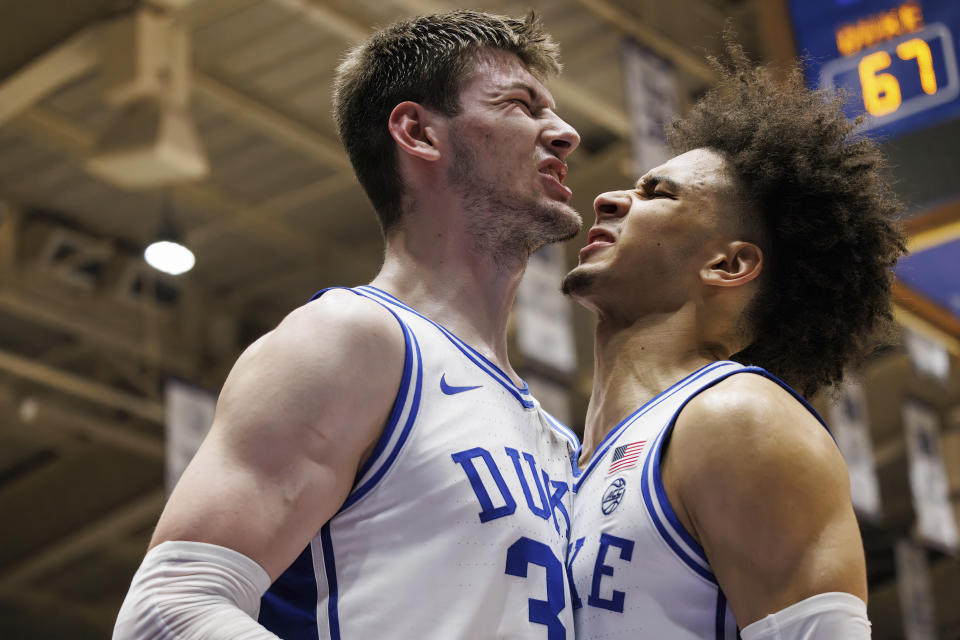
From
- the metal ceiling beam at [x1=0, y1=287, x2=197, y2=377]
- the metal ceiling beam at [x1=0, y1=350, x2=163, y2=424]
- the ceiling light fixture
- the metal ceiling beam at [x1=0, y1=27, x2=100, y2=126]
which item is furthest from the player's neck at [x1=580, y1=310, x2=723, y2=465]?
the metal ceiling beam at [x1=0, y1=350, x2=163, y2=424]

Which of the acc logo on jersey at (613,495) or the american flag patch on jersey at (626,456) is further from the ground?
the american flag patch on jersey at (626,456)

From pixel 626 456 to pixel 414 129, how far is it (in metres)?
0.84

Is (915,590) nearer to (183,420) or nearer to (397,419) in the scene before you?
(183,420)

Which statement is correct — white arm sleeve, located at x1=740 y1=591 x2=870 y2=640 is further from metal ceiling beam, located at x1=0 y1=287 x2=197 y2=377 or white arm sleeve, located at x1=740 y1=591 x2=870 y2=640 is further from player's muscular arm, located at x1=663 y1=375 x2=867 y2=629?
metal ceiling beam, located at x1=0 y1=287 x2=197 y2=377

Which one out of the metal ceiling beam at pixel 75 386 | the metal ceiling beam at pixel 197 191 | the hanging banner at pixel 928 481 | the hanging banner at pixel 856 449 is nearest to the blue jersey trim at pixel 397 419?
the metal ceiling beam at pixel 197 191

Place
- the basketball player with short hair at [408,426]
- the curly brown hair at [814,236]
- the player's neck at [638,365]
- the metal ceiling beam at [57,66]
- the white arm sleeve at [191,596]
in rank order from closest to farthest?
the white arm sleeve at [191,596], the basketball player with short hair at [408,426], the player's neck at [638,365], the curly brown hair at [814,236], the metal ceiling beam at [57,66]

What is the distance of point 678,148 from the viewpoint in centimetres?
364

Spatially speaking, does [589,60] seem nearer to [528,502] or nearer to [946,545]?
[946,545]

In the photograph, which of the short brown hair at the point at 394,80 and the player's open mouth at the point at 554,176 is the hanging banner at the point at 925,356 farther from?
the short brown hair at the point at 394,80

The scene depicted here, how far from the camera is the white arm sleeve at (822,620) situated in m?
2.38

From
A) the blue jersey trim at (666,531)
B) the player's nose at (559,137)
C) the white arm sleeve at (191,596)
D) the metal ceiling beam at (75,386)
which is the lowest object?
the white arm sleeve at (191,596)

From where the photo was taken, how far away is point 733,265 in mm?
3223

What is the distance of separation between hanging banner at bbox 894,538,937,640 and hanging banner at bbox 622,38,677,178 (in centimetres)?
709

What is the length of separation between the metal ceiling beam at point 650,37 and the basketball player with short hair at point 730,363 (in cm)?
632
